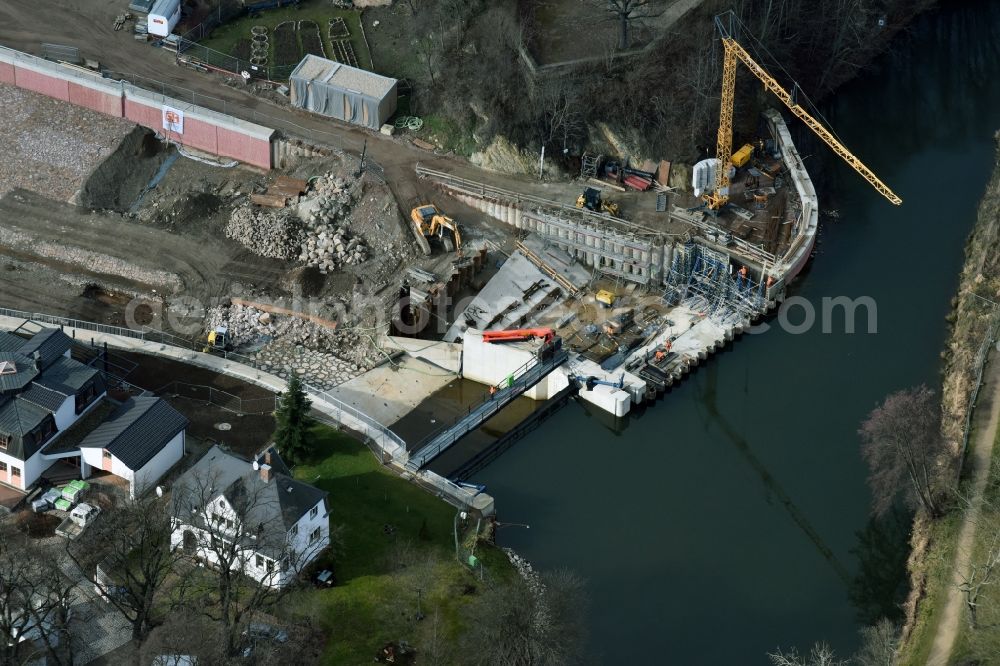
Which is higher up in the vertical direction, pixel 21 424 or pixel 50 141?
pixel 50 141

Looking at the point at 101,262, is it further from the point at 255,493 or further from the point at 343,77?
the point at 255,493

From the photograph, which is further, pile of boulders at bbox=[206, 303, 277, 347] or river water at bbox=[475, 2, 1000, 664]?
pile of boulders at bbox=[206, 303, 277, 347]

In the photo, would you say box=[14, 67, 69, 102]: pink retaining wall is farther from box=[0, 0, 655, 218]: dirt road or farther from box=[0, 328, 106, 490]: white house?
box=[0, 328, 106, 490]: white house

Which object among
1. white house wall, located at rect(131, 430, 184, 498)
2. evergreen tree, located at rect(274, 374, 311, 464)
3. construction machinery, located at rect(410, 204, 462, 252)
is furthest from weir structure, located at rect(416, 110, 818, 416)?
white house wall, located at rect(131, 430, 184, 498)

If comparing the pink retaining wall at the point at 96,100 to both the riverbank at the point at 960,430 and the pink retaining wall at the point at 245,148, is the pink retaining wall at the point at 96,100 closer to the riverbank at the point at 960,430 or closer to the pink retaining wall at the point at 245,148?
the pink retaining wall at the point at 245,148

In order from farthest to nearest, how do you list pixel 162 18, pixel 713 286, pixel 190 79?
pixel 162 18 → pixel 190 79 → pixel 713 286

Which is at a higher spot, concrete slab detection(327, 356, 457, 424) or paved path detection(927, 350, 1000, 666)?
paved path detection(927, 350, 1000, 666)

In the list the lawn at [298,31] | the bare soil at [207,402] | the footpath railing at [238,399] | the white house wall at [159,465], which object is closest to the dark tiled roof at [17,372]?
the white house wall at [159,465]

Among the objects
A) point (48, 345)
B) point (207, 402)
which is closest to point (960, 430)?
point (207, 402)
